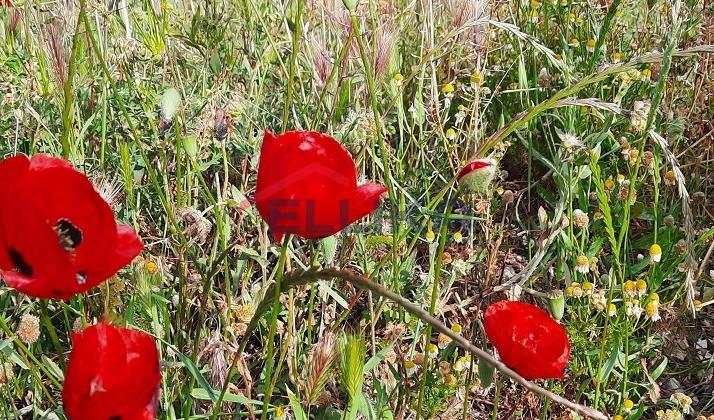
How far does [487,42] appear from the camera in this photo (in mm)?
2400

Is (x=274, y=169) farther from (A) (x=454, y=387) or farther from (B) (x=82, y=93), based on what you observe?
(B) (x=82, y=93)

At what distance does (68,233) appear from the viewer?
0.88 m

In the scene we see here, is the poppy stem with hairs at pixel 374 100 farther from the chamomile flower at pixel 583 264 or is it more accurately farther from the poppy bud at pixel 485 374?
the chamomile flower at pixel 583 264

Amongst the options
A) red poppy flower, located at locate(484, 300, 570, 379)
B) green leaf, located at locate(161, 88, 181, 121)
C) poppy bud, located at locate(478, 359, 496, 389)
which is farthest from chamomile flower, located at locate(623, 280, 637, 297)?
green leaf, located at locate(161, 88, 181, 121)

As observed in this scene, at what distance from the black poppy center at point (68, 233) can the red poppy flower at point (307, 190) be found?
0.59 ft

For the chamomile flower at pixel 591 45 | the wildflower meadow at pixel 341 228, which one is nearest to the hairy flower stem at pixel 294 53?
the wildflower meadow at pixel 341 228

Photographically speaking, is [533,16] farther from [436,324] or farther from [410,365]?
[436,324]

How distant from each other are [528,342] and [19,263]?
2.12ft

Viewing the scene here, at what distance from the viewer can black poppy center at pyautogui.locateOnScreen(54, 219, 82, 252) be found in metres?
0.87

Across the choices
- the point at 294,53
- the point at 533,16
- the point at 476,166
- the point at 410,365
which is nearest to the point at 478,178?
the point at 476,166

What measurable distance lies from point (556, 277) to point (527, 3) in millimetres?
1160


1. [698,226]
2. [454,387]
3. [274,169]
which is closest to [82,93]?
[454,387]

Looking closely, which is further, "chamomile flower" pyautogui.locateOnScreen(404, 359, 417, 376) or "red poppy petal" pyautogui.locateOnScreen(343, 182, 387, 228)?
"chamomile flower" pyautogui.locateOnScreen(404, 359, 417, 376)

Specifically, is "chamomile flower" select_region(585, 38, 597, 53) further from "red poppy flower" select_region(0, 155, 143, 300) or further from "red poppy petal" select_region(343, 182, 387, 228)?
"red poppy flower" select_region(0, 155, 143, 300)
